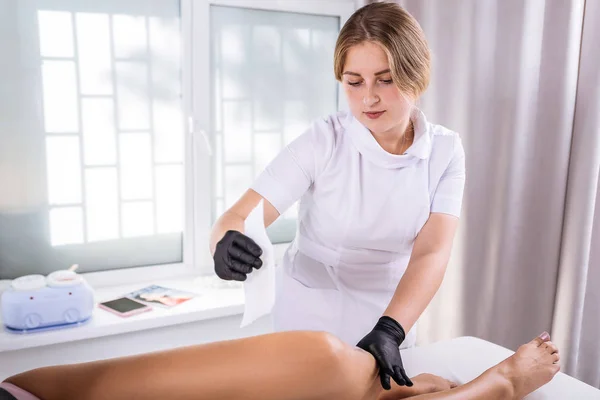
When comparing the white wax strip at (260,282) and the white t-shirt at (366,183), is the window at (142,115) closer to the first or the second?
the white t-shirt at (366,183)

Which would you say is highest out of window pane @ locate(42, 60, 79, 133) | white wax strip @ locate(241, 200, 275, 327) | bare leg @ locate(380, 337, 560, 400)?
window pane @ locate(42, 60, 79, 133)

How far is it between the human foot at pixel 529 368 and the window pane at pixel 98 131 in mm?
1664

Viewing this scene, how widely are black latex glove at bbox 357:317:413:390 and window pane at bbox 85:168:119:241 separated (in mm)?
1416

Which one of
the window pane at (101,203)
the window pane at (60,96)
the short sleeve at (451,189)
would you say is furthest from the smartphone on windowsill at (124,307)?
the short sleeve at (451,189)

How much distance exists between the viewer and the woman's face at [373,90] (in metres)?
1.41

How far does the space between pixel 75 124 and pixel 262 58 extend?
87 centimetres

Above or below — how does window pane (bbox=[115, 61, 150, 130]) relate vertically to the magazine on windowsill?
above

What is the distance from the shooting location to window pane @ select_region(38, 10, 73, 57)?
7.03 feet

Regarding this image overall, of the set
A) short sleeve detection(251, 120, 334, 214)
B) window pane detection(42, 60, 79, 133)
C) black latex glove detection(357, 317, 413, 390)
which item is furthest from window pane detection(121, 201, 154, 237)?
black latex glove detection(357, 317, 413, 390)

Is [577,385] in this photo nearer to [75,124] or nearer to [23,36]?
[75,124]

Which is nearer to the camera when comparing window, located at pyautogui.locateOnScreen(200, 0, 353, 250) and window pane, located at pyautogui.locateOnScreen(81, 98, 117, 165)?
Result: window pane, located at pyautogui.locateOnScreen(81, 98, 117, 165)

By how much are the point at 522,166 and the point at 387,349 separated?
1169mm

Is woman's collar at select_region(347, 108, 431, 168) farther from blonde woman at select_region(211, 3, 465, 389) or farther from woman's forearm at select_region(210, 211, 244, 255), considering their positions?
woman's forearm at select_region(210, 211, 244, 255)

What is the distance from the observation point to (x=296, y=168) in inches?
61.7
